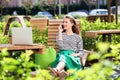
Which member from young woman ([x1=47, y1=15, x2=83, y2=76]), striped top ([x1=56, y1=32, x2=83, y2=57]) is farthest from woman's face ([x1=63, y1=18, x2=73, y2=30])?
striped top ([x1=56, y1=32, x2=83, y2=57])

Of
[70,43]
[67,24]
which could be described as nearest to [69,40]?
[70,43]

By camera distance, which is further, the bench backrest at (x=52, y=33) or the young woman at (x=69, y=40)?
the bench backrest at (x=52, y=33)

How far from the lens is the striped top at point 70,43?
22.8 feet

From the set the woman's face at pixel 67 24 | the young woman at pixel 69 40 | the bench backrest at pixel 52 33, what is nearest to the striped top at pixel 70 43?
the young woman at pixel 69 40

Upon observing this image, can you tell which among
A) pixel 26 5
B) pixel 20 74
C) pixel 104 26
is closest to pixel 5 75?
pixel 20 74

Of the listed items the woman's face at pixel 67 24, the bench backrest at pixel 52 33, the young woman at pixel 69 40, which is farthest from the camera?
the bench backrest at pixel 52 33

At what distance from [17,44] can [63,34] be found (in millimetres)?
1452

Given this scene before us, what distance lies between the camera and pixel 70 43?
6.99 metres

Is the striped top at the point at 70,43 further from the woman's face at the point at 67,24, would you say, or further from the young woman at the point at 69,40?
the woman's face at the point at 67,24

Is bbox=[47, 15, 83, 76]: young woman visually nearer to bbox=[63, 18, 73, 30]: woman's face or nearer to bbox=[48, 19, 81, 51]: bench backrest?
bbox=[63, 18, 73, 30]: woman's face

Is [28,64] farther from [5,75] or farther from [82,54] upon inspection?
[82,54]

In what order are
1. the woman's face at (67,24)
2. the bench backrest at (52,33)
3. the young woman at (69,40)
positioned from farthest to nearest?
the bench backrest at (52,33), the woman's face at (67,24), the young woman at (69,40)

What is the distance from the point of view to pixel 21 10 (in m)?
51.8

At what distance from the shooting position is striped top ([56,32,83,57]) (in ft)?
22.8
